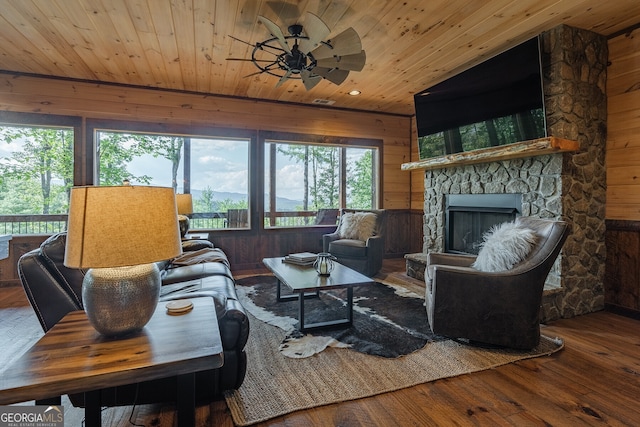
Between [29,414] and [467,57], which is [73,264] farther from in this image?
[467,57]

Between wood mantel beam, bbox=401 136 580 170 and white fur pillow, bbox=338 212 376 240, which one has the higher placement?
wood mantel beam, bbox=401 136 580 170

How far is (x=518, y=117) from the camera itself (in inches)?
124

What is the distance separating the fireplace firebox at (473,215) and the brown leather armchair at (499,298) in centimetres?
125

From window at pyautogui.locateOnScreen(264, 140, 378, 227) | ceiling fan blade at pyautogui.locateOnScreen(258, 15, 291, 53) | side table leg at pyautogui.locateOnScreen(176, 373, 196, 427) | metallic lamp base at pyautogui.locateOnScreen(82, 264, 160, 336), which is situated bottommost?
side table leg at pyautogui.locateOnScreen(176, 373, 196, 427)

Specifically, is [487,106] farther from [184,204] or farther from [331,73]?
[184,204]

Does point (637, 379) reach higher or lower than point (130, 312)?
lower

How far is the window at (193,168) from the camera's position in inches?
180

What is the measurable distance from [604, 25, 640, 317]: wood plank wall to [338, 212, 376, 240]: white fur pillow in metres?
2.55

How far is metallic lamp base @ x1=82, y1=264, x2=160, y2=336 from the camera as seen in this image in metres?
1.15

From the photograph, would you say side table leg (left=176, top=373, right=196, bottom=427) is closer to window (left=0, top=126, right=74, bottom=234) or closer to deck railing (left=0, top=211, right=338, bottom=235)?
deck railing (left=0, top=211, right=338, bottom=235)

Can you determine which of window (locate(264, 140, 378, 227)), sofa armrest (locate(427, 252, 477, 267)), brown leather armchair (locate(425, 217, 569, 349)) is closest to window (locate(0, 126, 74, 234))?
window (locate(264, 140, 378, 227))

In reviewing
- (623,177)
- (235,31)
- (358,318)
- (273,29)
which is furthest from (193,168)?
(623,177)

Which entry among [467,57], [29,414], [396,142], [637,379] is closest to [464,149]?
[467,57]

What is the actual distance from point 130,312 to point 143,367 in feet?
0.81
